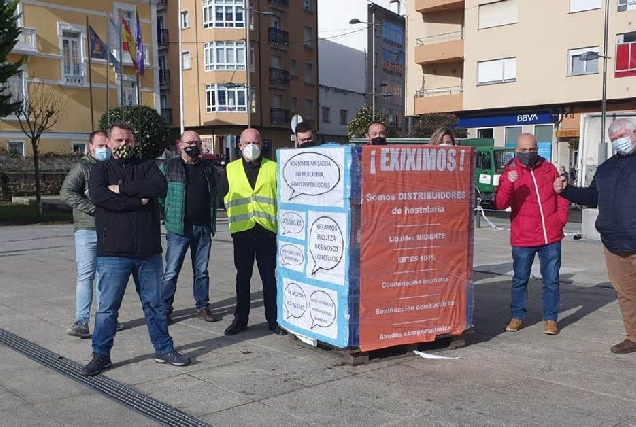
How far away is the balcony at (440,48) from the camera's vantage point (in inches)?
1351

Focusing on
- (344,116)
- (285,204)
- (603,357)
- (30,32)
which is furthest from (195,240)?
(344,116)

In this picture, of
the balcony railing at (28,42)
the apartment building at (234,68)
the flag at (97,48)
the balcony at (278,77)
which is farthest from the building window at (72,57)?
the balcony at (278,77)

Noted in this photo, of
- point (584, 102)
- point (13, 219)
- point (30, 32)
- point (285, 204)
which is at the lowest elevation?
point (13, 219)

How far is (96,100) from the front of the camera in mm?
36969

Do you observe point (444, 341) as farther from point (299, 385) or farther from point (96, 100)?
point (96, 100)

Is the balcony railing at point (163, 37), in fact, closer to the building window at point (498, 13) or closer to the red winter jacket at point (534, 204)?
the building window at point (498, 13)

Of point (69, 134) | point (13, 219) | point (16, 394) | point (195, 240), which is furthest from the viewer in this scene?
point (69, 134)

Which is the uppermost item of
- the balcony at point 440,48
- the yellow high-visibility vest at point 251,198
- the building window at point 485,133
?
the balcony at point 440,48

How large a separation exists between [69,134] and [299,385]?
3470cm

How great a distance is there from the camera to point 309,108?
5225 cm

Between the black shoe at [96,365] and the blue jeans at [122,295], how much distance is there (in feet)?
0.13

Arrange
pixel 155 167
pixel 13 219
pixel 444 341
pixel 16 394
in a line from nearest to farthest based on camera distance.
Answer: pixel 16 394
pixel 155 167
pixel 444 341
pixel 13 219

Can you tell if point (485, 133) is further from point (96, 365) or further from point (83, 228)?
point (96, 365)

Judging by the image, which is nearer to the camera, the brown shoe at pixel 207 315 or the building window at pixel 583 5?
the brown shoe at pixel 207 315
